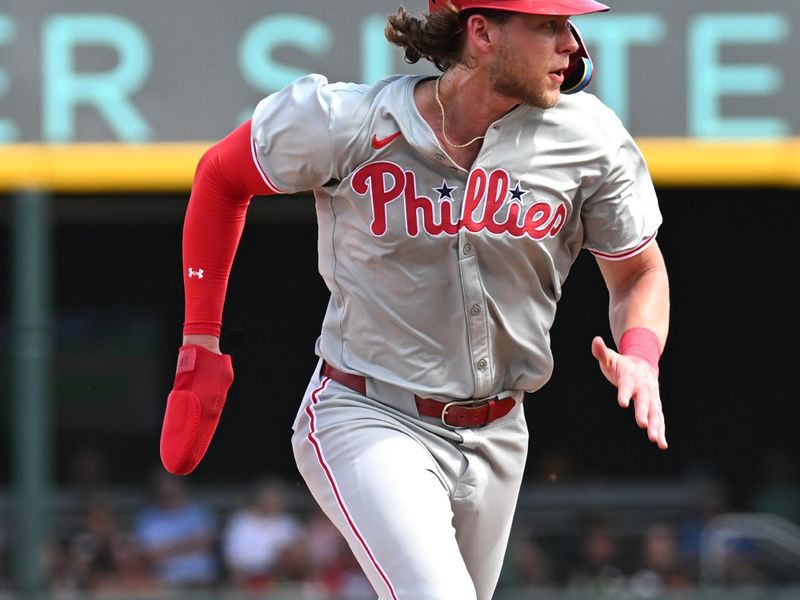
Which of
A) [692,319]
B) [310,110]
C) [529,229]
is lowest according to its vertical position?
[692,319]

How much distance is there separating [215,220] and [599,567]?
5133 millimetres

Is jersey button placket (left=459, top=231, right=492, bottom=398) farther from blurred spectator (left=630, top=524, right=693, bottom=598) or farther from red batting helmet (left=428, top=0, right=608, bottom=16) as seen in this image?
blurred spectator (left=630, top=524, right=693, bottom=598)

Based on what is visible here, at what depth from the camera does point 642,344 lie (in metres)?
2.87

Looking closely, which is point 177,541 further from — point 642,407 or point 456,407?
point 642,407

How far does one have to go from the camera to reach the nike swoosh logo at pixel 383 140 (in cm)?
283

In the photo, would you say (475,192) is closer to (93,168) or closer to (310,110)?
(310,110)

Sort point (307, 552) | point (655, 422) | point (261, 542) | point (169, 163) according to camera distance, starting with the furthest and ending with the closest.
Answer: point (261, 542), point (307, 552), point (169, 163), point (655, 422)

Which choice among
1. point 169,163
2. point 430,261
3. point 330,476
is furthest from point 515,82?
point 169,163

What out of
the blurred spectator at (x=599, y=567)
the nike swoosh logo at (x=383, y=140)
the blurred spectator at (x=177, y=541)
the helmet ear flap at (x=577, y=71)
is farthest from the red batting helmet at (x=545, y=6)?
the blurred spectator at (x=177, y=541)

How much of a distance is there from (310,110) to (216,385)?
0.58 metres

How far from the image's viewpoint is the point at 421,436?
9.49 ft

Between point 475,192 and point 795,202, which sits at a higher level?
point 475,192

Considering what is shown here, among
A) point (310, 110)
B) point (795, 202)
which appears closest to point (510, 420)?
point (310, 110)

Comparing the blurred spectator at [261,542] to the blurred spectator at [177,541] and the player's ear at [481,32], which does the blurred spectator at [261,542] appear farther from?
the player's ear at [481,32]
